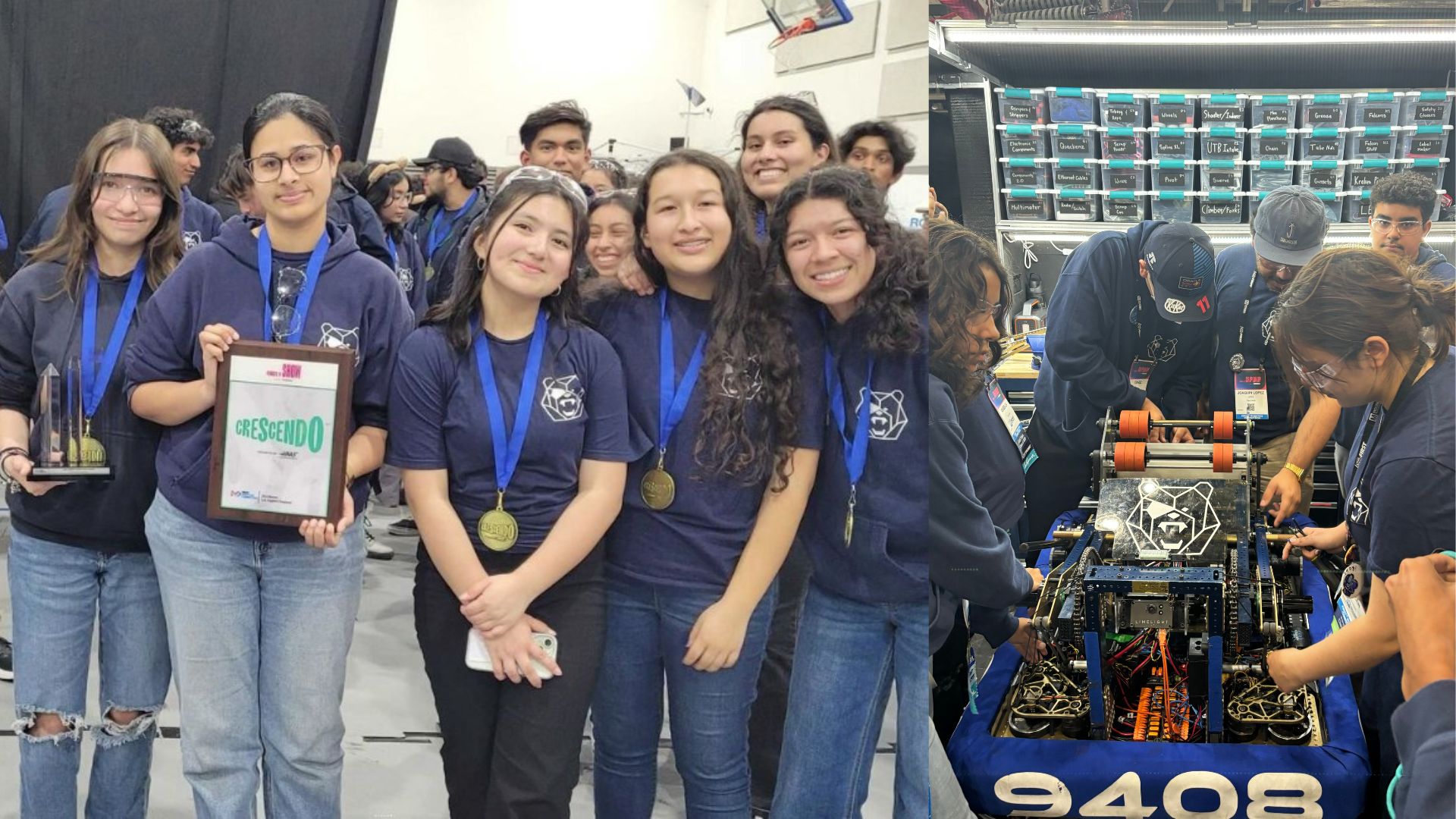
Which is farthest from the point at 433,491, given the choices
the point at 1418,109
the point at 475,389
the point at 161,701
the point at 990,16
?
the point at 1418,109

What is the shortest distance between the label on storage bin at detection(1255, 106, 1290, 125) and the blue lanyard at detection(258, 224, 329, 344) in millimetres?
1384

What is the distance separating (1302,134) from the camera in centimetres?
168

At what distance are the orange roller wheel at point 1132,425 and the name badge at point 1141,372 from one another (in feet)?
0.11

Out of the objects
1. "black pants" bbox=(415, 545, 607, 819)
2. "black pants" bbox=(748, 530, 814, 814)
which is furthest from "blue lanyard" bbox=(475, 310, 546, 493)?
"black pants" bbox=(748, 530, 814, 814)

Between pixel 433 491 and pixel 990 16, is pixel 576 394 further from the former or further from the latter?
pixel 990 16

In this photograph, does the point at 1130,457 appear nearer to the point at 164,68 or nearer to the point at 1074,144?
the point at 1074,144

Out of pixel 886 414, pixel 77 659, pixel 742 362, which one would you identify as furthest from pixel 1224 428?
pixel 77 659

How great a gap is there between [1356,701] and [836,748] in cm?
81

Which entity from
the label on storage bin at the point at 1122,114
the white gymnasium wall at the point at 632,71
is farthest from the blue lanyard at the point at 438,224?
the label on storage bin at the point at 1122,114

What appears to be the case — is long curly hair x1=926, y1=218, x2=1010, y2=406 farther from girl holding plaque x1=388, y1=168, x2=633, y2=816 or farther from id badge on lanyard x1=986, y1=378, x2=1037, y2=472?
girl holding plaque x1=388, y1=168, x2=633, y2=816

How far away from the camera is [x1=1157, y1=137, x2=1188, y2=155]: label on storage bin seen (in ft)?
5.71

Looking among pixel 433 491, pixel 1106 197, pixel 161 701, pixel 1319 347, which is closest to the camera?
→ pixel 1319 347

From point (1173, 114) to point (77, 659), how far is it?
1939 mm

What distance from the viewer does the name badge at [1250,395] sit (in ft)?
5.50
